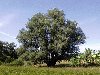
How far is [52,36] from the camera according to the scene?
233 feet

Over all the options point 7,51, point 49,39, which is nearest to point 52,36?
point 49,39

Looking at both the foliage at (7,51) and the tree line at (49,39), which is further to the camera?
the foliage at (7,51)

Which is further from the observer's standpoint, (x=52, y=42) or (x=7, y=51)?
(x=7, y=51)

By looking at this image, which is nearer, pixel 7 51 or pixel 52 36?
pixel 52 36

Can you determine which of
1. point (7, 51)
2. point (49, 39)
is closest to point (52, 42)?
point (49, 39)

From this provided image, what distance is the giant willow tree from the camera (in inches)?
2731

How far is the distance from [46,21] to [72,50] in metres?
10.0

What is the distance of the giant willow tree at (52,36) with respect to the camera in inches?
2731

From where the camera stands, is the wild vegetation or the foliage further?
the foliage

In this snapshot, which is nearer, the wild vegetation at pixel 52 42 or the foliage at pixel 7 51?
the wild vegetation at pixel 52 42

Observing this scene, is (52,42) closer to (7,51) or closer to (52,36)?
(52,36)

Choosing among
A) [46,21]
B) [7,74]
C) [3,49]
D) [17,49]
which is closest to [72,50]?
[46,21]

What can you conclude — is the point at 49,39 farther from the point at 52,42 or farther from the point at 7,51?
the point at 7,51

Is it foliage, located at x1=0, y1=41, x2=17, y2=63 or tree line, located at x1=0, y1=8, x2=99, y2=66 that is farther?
foliage, located at x1=0, y1=41, x2=17, y2=63
